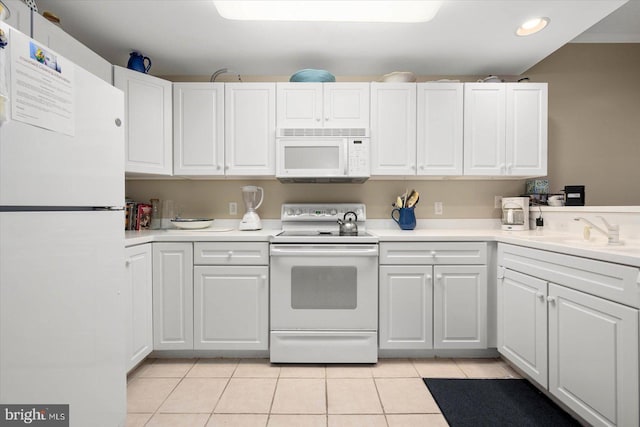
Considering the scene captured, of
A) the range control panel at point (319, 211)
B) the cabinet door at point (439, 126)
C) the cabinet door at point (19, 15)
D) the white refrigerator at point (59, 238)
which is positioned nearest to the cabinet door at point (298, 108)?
the range control panel at point (319, 211)

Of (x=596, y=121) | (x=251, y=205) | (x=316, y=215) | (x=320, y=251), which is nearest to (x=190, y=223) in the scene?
(x=251, y=205)

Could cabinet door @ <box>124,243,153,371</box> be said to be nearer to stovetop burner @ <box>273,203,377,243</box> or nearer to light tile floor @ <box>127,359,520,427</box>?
light tile floor @ <box>127,359,520,427</box>

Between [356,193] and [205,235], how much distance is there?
54.6 inches

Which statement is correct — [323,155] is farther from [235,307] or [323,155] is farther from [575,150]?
[575,150]

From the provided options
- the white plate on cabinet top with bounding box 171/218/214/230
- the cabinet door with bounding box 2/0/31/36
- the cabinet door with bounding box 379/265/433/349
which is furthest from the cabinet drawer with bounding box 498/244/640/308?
the cabinet door with bounding box 2/0/31/36

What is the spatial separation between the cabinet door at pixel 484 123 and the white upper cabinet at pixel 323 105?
0.86 meters

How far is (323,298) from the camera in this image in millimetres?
2184

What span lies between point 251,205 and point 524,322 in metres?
2.19

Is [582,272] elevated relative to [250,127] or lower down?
lower down

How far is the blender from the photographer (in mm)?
2572

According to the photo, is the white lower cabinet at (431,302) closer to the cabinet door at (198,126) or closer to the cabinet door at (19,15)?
the cabinet door at (198,126)

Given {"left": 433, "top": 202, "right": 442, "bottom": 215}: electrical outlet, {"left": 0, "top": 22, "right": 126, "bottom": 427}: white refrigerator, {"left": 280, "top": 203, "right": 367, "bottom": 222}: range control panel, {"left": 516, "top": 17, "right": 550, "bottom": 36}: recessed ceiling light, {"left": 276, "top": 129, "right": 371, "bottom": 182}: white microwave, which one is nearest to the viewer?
{"left": 0, "top": 22, "right": 126, "bottom": 427}: white refrigerator

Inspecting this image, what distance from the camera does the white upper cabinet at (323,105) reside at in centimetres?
251

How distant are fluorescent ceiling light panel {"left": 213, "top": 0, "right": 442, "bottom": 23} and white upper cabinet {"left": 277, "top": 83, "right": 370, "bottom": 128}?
0.56 meters
